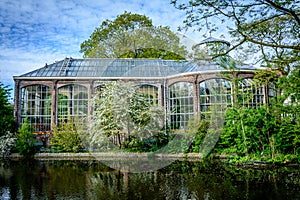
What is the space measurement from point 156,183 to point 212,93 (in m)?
11.8

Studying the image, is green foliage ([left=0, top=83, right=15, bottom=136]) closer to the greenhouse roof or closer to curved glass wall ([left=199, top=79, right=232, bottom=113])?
the greenhouse roof

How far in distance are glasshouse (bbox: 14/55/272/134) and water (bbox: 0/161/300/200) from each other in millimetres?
8720

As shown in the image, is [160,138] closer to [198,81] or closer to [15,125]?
[198,81]

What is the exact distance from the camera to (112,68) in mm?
22125

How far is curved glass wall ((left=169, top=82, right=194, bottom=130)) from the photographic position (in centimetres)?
1959

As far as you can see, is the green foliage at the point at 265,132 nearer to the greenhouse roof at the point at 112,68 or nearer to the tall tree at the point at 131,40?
the greenhouse roof at the point at 112,68

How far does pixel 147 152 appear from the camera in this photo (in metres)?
15.5

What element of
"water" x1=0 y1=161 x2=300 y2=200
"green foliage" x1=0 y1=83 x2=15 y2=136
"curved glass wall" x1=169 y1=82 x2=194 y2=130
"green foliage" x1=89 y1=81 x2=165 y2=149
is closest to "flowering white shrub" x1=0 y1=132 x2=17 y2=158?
"green foliage" x1=0 y1=83 x2=15 y2=136

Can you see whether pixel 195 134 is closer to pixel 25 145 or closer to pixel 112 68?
pixel 25 145

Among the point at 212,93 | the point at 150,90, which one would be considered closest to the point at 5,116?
the point at 150,90

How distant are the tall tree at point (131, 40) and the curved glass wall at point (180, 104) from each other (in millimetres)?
7650

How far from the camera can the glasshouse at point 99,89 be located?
62.8 ft

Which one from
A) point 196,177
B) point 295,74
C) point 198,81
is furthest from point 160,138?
point 295,74

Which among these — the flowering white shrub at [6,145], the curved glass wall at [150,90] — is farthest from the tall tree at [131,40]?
the flowering white shrub at [6,145]
